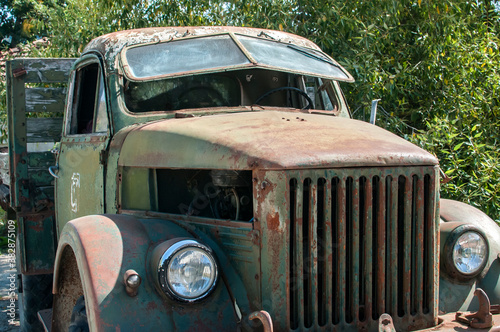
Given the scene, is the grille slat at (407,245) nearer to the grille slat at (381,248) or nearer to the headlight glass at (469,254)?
the grille slat at (381,248)

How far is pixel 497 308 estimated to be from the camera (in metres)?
2.90

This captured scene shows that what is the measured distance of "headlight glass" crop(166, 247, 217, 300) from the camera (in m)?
2.38

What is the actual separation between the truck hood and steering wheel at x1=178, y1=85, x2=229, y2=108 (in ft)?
1.54

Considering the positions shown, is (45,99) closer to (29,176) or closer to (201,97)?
(29,176)

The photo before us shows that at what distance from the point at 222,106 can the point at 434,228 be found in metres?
1.62

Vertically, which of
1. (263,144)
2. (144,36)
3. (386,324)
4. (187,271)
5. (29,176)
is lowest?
(386,324)

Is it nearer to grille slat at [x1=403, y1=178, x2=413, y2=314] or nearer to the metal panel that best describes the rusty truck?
grille slat at [x1=403, y1=178, x2=413, y2=314]

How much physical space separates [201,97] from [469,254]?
6.21 ft

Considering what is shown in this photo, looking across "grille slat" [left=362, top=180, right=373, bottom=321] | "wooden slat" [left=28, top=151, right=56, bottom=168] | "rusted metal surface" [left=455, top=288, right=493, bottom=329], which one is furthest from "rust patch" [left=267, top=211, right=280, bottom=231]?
"wooden slat" [left=28, top=151, right=56, bottom=168]

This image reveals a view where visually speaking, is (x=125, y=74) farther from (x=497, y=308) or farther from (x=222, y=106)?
(x=497, y=308)

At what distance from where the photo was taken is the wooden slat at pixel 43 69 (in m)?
4.63

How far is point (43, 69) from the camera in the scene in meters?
4.75

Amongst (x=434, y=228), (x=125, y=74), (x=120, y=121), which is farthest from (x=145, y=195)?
(x=434, y=228)

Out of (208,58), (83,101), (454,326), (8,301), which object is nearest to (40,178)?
(83,101)
